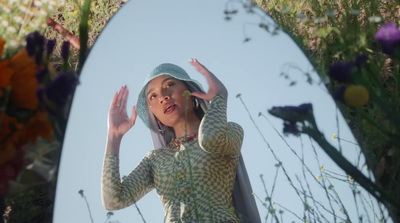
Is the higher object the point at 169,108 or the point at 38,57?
the point at 169,108

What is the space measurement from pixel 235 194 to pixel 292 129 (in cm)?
59

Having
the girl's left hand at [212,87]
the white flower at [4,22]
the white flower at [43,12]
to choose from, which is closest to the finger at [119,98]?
the girl's left hand at [212,87]

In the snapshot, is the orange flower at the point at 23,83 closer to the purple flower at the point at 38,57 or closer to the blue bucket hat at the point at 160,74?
the purple flower at the point at 38,57

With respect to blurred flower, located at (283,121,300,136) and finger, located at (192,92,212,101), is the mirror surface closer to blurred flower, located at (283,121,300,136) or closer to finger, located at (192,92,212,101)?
finger, located at (192,92,212,101)

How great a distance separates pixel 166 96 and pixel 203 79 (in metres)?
0.08

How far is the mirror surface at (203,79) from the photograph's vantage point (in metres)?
1.17

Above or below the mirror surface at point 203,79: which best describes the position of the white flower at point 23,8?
below

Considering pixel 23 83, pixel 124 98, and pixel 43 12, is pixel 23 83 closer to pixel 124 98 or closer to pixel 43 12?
pixel 43 12

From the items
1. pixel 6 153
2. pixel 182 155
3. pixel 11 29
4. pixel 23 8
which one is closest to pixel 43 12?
pixel 23 8

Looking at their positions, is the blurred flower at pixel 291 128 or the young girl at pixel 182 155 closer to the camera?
the blurred flower at pixel 291 128

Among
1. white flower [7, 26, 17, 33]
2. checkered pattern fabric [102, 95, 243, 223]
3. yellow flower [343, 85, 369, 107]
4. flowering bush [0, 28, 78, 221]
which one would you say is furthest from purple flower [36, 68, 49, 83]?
checkered pattern fabric [102, 95, 243, 223]

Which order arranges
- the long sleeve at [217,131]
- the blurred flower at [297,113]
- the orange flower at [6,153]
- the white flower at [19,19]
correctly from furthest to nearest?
the long sleeve at [217,131]
the white flower at [19,19]
the blurred flower at [297,113]
the orange flower at [6,153]

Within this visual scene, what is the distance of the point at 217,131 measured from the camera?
114 centimetres

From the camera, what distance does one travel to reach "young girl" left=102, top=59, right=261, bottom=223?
1152mm
